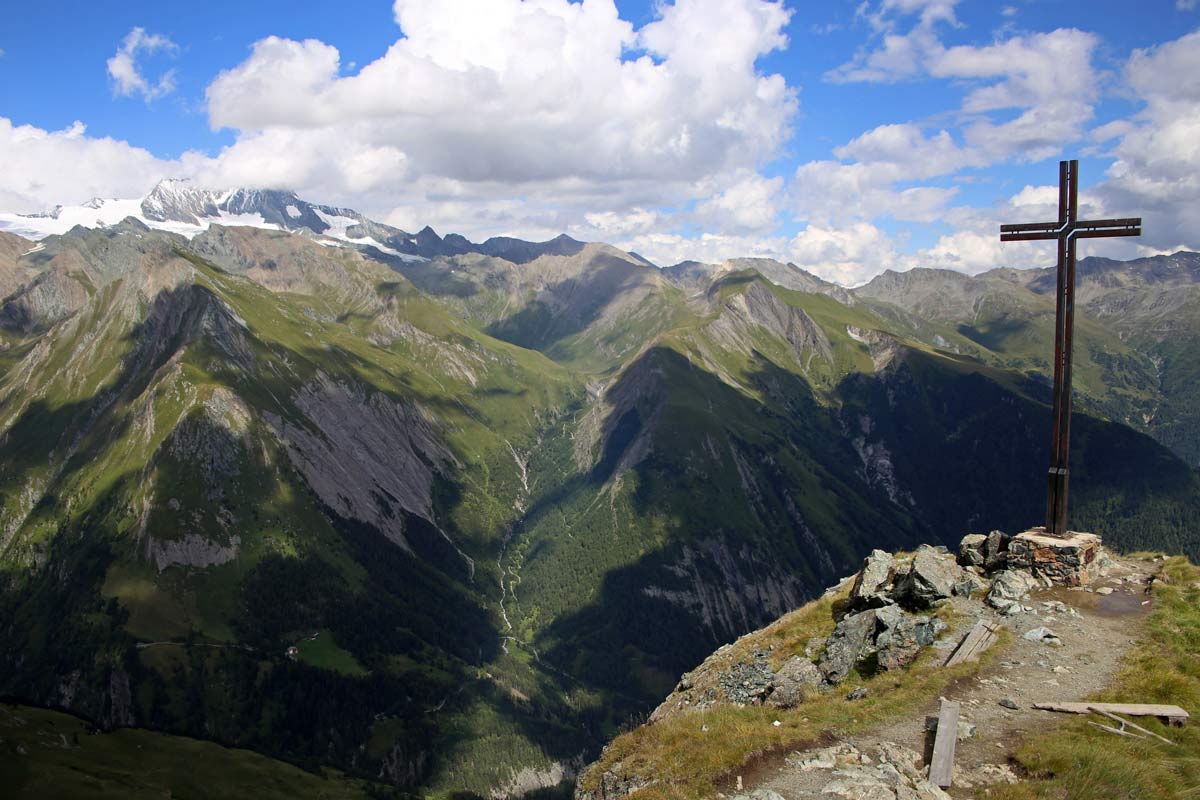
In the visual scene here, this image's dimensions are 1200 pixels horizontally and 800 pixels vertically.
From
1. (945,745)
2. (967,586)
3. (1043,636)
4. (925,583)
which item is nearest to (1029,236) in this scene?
(967,586)

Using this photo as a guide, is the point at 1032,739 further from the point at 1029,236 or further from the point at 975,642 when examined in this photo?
the point at 1029,236

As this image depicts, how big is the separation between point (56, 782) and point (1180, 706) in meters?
158

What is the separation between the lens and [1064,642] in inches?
1170

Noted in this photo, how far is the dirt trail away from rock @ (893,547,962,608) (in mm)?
1084

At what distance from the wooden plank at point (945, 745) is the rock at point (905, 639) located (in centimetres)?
539

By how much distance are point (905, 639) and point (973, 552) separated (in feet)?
38.6

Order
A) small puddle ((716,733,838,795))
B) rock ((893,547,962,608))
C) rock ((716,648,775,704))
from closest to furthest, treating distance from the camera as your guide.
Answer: small puddle ((716,733,838,795)), rock ((716,648,775,704)), rock ((893,547,962,608))

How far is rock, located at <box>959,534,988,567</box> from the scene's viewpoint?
38625mm

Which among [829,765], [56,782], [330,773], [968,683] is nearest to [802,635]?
[968,683]

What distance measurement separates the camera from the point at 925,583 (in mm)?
34531

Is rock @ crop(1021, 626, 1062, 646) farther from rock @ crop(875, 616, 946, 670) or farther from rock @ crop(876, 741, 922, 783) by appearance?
rock @ crop(876, 741, 922, 783)

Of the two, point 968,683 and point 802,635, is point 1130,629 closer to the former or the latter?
point 968,683

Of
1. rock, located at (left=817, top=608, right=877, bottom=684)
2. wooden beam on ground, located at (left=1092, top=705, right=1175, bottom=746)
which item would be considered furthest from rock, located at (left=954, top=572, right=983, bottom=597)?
wooden beam on ground, located at (left=1092, top=705, right=1175, bottom=746)

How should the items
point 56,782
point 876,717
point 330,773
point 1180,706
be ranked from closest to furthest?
point 1180,706, point 876,717, point 56,782, point 330,773
